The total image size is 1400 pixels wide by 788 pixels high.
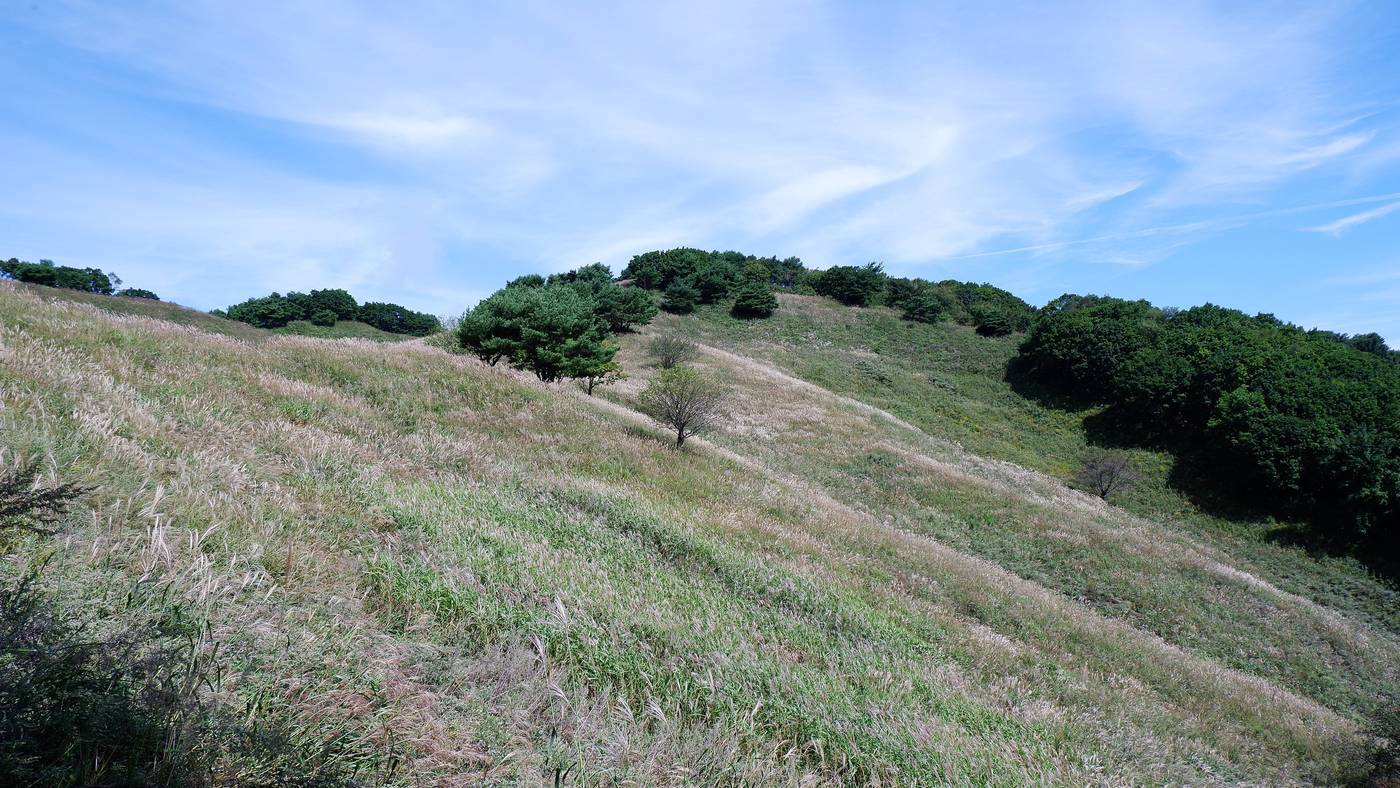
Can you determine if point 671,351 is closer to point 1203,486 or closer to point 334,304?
point 1203,486

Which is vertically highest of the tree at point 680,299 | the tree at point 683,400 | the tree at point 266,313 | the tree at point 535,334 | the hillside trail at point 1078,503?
the tree at point 680,299

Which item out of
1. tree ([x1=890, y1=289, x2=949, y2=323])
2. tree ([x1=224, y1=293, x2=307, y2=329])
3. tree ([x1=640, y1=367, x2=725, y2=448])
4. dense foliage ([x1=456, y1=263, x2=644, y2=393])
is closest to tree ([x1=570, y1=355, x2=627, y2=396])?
dense foliage ([x1=456, y1=263, x2=644, y2=393])

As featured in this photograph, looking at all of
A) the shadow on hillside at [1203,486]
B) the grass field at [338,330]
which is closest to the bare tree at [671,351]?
the shadow on hillside at [1203,486]

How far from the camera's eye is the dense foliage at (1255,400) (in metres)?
A: 30.1

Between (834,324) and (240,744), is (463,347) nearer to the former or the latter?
(240,744)

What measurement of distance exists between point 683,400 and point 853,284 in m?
67.9

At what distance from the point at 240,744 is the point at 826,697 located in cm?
375

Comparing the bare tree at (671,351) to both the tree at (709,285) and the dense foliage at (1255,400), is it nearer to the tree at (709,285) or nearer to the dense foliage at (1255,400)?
the tree at (709,285)

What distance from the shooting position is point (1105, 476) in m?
34.7

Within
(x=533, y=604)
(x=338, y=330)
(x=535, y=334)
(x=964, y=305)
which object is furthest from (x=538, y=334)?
(x=964, y=305)

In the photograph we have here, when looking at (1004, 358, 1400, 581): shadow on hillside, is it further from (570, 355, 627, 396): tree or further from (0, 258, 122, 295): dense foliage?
(0, 258, 122, 295): dense foliage

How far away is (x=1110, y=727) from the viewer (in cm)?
664

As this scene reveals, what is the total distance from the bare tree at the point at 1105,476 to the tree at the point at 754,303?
40.6 meters

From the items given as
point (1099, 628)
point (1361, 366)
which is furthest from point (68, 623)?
point (1361, 366)
